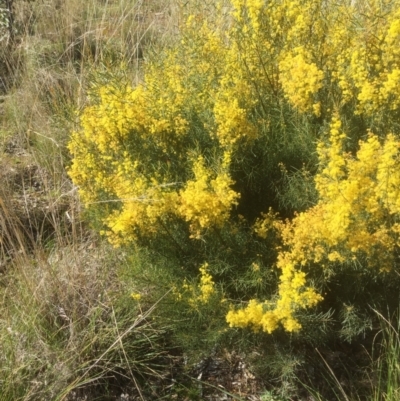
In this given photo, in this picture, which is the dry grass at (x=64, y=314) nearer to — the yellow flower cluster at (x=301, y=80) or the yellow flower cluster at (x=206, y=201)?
the yellow flower cluster at (x=206, y=201)

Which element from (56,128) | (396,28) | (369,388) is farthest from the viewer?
(56,128)

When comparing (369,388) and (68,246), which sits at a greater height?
(68,246)

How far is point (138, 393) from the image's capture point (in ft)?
8.80

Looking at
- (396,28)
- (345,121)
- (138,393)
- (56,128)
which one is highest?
(396,28)

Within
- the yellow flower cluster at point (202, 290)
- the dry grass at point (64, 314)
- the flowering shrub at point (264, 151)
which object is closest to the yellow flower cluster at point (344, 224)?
the flowering shrub at point (264, 151)

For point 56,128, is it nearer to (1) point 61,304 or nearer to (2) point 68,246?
(2) point 68,246

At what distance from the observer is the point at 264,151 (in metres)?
2.79

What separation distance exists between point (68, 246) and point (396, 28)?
2056mm

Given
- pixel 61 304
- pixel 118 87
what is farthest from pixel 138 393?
pixel 118 87

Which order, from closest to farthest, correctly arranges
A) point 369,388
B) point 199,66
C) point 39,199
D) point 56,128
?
point 369,388 → point 199,66 → point 39,199 → point 56,128

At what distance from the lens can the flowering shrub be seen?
2.23m

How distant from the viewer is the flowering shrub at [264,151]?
223cm

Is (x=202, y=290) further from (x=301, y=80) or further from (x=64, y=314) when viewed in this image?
(x=301, y=80)

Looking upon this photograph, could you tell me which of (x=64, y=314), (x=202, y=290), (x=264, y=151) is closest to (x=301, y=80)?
(x=264, y=151)
